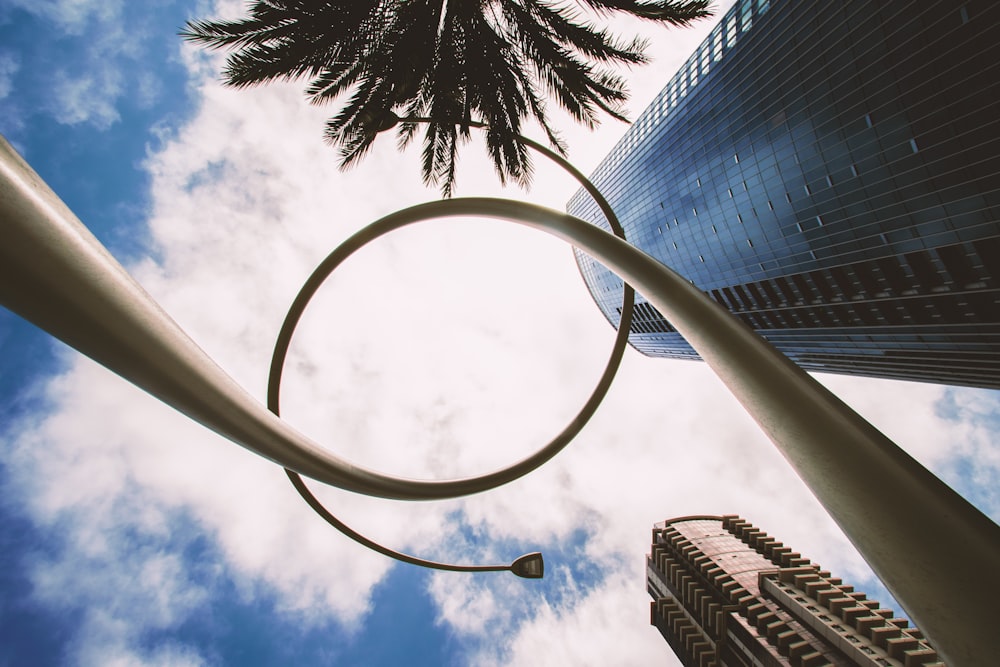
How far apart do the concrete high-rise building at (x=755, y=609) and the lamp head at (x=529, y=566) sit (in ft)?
102

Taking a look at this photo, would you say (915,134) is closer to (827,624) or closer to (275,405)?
(827,624)

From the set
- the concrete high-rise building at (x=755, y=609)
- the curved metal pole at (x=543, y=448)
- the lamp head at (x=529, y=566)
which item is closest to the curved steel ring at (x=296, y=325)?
the curved metal pole at (x=543, y=448)

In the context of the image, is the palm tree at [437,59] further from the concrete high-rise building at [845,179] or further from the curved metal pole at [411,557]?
the concrete high-rise building at [845,179]

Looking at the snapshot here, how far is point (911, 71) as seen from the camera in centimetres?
3294

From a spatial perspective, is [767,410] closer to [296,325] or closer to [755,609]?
[296,325]

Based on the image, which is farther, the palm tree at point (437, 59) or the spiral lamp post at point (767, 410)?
the palm tree at point (437, 59)

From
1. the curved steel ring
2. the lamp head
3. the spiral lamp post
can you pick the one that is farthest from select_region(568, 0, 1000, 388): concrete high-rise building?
the spiral lamp post

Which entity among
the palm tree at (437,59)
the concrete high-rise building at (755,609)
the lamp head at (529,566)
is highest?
the palm tree at (437,59)

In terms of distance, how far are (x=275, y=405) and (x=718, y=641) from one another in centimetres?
5519

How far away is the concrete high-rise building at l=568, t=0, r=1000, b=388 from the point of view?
32.0 meters

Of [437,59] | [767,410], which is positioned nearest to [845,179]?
[437,59]

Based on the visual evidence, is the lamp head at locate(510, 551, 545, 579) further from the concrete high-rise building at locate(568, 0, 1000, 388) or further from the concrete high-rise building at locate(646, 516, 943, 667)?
the concrete high-rise building at locate(568, 0, 1000, 388)

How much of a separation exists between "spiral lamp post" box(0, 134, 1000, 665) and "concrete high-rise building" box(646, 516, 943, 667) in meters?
35.9

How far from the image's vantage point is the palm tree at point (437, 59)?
972 cm
